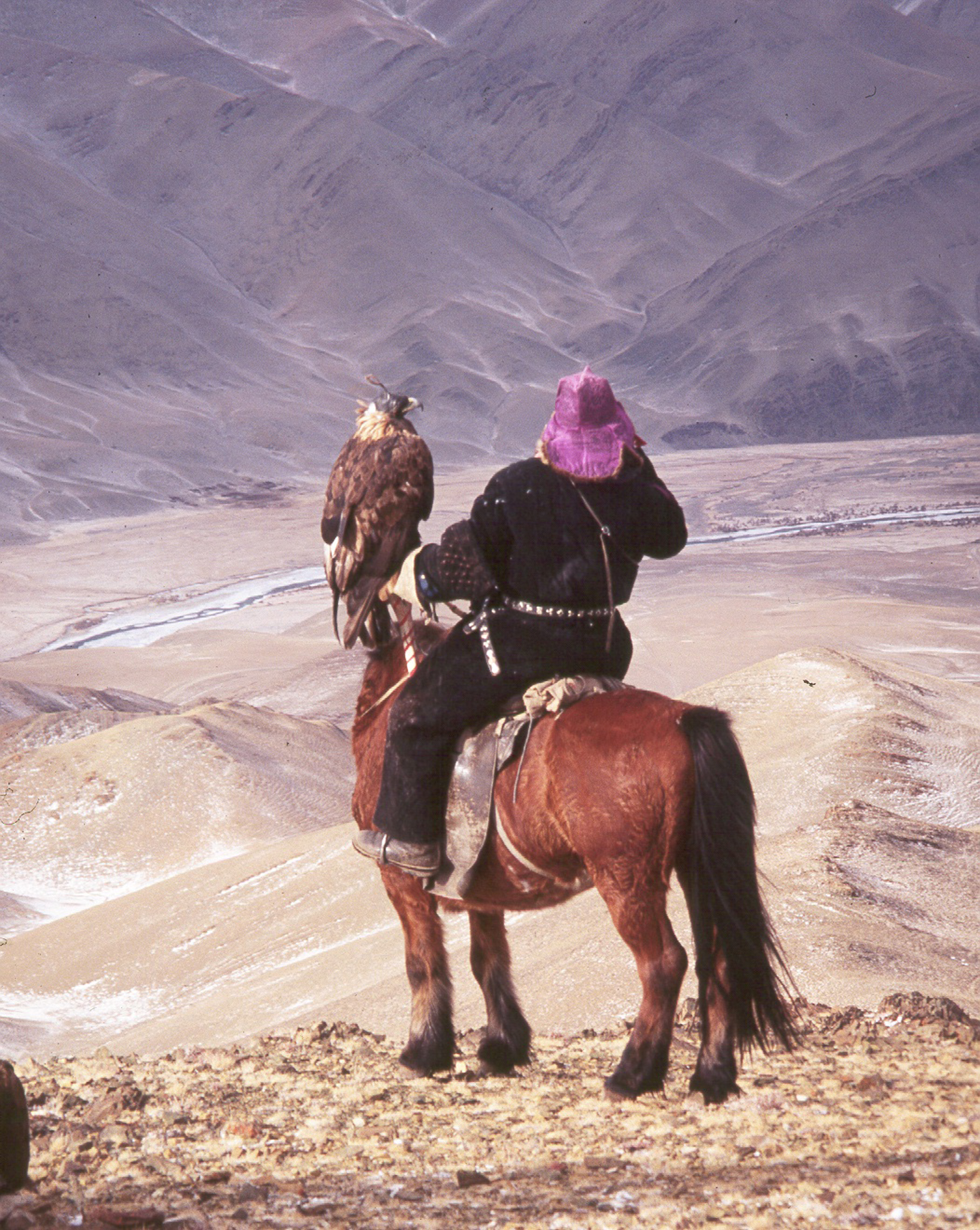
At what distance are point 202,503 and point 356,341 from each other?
22.3 meters

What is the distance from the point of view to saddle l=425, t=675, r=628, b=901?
3304mm

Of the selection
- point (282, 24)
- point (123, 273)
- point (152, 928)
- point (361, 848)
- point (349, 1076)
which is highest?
point (282, 24)

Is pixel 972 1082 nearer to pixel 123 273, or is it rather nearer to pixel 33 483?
pixel 33 483

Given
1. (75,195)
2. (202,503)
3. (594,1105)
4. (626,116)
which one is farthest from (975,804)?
(626,116)

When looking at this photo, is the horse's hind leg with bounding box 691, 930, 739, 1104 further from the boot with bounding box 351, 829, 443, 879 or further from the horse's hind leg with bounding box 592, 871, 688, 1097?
the boot with bounding box 351, 829, 443, 879

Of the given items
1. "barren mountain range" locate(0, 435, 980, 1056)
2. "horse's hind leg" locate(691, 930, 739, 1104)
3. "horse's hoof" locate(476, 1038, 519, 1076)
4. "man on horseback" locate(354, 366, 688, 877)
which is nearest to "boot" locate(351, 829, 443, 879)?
"man on horseback" locate(354, 366, 688, 877)

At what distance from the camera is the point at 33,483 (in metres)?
39.7

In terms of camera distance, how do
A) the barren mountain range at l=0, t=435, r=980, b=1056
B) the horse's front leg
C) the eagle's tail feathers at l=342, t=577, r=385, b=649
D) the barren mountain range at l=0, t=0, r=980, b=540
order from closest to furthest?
the eagle's tail feathers at l=342, t=577, r=385, b=649 < the horse's front leg < the barren mountain range at l=0, t=435, r=980, b=1056 < the barren mountain range at l=0, t=0, r=980, b=540

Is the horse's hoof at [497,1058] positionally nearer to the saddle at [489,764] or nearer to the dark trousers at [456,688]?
the saddle at [489,764]

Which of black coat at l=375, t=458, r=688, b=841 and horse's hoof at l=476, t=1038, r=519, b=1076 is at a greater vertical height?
black coat at l=375, t=458, r=688, b=841

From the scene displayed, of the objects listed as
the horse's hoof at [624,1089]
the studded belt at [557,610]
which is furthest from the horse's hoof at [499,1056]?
the studded belt at [557,610]

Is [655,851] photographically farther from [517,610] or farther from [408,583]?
[408,583]

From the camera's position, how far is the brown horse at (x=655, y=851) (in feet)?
10.1

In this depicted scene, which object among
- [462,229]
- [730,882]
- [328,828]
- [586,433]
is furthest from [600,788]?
[462,229]
